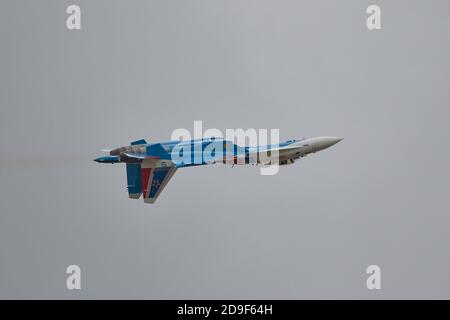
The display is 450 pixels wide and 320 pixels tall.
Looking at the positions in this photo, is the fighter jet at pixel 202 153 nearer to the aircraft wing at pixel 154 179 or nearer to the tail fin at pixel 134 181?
the aircraft wing at pixel 154 179

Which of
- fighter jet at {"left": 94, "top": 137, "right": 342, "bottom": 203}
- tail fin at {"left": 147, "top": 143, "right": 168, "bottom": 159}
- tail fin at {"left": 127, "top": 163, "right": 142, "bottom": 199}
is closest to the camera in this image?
fighter jet at {"left": 94, "top": 137, "right": 342, "bottom": 203}

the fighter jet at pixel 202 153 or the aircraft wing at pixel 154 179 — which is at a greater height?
the fighter jet at pixel 202 153

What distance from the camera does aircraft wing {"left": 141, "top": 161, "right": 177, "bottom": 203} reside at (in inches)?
2820

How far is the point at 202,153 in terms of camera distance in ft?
227

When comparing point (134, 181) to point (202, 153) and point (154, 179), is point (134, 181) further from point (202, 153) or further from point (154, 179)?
point (202, 153)

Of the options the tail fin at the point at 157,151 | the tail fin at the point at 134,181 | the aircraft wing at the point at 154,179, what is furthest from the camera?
the tail fin at the point at 134,181

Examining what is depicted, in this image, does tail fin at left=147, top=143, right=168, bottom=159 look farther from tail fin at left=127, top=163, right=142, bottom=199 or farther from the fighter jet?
tail fin at left=127, top=163, right=142, bottom=199

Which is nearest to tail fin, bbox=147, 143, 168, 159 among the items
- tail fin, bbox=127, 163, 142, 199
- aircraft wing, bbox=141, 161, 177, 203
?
aircraft wing, bbox=141, 161, 177, 203

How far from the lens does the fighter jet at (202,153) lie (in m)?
69.3

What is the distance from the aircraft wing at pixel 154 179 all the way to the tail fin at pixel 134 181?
396 mm

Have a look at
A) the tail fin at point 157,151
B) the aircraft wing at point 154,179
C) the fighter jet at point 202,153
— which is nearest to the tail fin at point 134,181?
the aircraft wing at point 154,179

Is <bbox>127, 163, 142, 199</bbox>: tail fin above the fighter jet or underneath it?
underneath

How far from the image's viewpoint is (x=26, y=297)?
85.2m

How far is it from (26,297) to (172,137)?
809 inches
